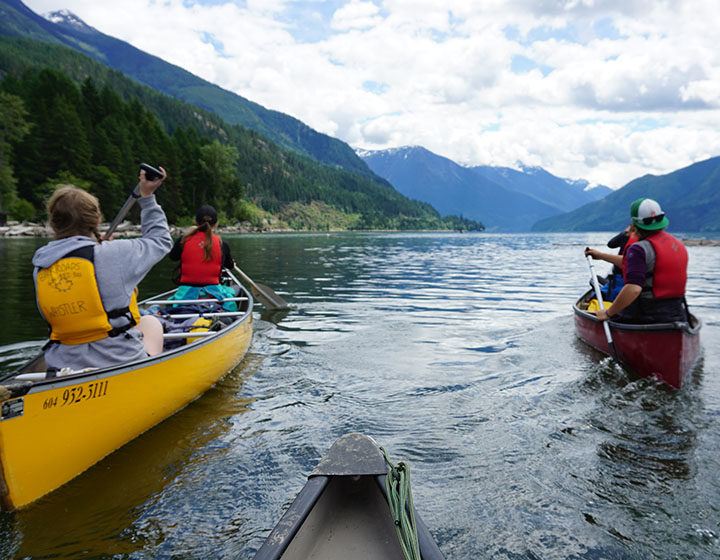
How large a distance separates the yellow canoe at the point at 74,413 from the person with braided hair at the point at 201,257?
276 cm

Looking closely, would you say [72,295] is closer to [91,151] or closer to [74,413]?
[74,413]

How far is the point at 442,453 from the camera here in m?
4.82

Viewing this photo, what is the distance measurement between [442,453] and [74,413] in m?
3.62

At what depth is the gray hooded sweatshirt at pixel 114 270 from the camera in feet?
12.8

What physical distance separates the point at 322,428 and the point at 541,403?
10.3 ft

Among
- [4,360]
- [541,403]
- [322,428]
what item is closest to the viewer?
[322,428]

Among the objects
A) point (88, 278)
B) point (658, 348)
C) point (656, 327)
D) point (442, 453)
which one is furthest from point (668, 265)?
point (88, 278)

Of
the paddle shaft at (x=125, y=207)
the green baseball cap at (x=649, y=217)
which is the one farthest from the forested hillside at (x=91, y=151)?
the green baseball cap at (x=649, y=217)

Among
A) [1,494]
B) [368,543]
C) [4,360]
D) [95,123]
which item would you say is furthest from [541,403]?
[95,123]

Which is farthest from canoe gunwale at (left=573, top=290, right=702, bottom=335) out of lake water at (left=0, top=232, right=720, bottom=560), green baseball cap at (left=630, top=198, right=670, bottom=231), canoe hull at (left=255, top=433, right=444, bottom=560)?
canoe hull at (left=255, top=433, right=444, bottom=560)

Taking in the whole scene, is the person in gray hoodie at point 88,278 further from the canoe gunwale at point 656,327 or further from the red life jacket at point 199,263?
the canoe gunwale at point 656,327

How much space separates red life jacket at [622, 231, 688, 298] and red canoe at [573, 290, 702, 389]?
1.91ft

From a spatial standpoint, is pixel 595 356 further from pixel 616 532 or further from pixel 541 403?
pixel 616 532

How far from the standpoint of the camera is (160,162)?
74.8 meters
